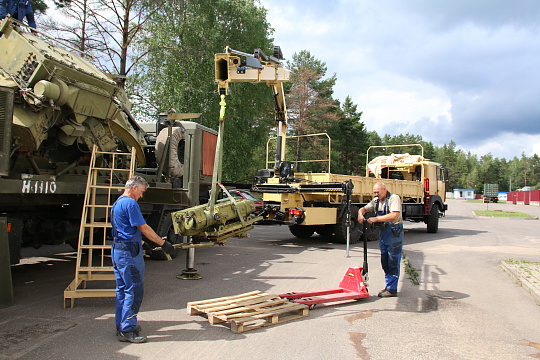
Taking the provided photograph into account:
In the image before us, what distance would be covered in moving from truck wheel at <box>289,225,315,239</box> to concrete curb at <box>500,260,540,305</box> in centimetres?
598

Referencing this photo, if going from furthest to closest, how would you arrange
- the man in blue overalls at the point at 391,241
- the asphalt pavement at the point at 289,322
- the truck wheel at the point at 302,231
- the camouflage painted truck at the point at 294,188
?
the truck wheel at the point at 302,231 → the camouflage painted truck at the point at 294,188 → the man in blue overalls at the point at 391,241 → the asphalt pavement at the point at 289,322

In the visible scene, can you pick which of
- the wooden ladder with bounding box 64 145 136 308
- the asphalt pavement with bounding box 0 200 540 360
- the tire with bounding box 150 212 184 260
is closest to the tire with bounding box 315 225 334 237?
the asphalt pavement with bounding box 0 200 540 360

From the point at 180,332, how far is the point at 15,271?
470 cm

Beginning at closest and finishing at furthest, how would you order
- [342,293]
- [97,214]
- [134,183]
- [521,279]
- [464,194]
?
[134,183] < [342,293] < [97,214] < [521,279] < [464,194]

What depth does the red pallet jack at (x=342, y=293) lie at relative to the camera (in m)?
6.04

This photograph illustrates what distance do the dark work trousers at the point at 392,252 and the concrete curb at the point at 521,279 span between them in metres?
2.34

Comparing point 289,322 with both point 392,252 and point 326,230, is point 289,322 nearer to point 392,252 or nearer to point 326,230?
point 392,252

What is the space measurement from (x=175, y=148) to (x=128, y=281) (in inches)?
213

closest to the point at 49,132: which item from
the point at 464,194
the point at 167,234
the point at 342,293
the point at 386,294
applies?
the point at 167,234

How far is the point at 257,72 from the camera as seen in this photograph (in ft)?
37.0

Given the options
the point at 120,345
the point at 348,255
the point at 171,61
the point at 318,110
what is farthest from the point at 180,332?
the point at 318,110

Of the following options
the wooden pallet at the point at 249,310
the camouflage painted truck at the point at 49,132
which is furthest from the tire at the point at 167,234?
the wooden pallet at the point at 249,310

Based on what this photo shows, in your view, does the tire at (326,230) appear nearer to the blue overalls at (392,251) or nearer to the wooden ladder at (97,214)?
the blue overalls at (392,251)

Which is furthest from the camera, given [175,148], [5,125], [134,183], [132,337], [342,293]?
[175,148]
